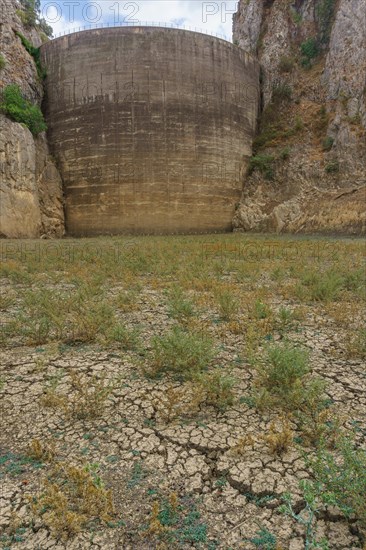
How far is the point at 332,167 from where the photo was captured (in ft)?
68.3

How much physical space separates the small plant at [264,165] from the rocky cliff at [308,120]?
0.21 feet

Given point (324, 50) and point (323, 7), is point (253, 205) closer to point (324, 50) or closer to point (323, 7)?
point (324, 50)

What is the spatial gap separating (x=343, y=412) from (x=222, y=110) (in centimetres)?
2209

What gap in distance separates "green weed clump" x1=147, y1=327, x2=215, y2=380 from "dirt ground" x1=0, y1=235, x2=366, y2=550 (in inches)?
0.8

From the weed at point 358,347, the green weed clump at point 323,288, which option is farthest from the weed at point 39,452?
the green weed clump at point 323,288

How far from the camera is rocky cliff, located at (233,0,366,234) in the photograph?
2014 centimetres

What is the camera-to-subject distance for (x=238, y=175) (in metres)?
22.5

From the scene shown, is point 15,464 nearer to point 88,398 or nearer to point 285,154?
point 88,398

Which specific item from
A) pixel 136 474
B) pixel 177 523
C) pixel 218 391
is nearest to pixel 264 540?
pixel 177 523

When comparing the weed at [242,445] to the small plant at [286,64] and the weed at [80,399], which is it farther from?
the small plant at [286,64]

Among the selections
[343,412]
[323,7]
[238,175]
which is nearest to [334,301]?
[343,412]

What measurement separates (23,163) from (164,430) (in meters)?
19.3

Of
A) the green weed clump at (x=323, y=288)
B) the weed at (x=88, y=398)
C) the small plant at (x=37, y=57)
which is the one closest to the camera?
the weed at (x=88, y=398)

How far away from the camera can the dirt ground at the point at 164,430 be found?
159 centimetres
